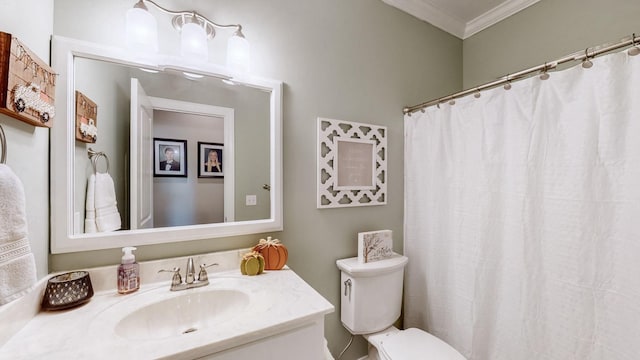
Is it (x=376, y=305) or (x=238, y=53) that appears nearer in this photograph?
(x=238, y=53)

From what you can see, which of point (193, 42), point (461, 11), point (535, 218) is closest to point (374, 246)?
point (535, 218)

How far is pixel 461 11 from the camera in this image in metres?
1.87

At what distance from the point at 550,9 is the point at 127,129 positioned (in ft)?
8.14

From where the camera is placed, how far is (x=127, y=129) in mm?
1024

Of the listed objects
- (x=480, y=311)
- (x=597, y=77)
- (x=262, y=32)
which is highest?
(x=262, y=32)

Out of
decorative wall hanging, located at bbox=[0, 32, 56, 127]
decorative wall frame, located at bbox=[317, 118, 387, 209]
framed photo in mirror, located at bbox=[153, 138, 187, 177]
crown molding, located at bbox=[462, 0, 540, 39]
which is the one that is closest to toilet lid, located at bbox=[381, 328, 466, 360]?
decorative wall frame, located at bbox=[317, 118, 387, 209]

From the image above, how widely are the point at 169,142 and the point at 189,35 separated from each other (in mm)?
461

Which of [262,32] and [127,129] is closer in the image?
[127,129]

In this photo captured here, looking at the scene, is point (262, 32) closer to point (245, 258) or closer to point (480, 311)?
point (245, 258)

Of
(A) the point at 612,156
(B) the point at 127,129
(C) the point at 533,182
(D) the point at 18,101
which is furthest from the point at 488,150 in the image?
(D) the point at 18,101

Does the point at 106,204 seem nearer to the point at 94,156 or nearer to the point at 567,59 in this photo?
the point at 94,156

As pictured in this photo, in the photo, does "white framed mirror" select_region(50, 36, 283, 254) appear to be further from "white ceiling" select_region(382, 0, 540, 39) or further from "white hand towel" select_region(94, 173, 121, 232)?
"white ceiling" select_region(382, 0, 540, 39)

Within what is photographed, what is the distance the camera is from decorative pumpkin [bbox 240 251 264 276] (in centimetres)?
111

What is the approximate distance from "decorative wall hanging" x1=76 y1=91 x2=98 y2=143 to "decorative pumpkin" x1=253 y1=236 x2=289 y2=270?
788 mm
